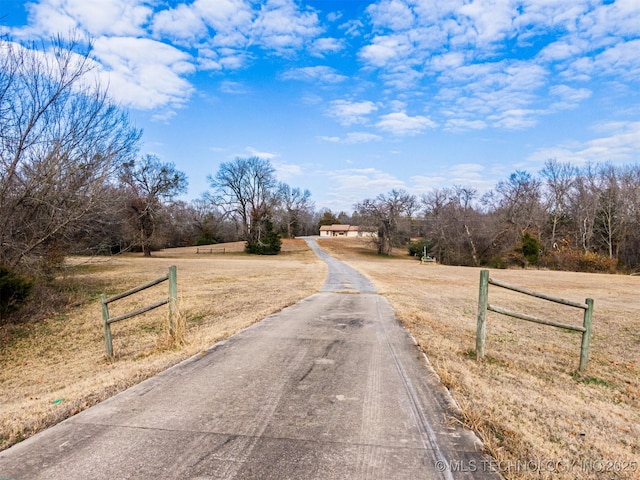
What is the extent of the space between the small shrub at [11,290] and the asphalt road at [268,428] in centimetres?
822

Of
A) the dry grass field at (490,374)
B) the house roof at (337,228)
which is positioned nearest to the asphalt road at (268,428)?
the dry grass field at (490,374)

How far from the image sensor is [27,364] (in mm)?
7465

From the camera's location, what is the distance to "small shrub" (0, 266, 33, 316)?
32.2ft

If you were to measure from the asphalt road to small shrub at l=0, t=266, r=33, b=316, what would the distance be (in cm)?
822

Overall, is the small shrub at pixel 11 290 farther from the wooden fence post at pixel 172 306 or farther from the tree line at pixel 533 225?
the tree line at pixel 533 225

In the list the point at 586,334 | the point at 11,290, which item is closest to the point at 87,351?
the point at 11,290

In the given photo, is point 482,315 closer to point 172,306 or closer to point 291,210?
point 172,306

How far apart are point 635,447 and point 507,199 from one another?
5878 cm

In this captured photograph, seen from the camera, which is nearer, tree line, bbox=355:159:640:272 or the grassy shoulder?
the grassy shoulder

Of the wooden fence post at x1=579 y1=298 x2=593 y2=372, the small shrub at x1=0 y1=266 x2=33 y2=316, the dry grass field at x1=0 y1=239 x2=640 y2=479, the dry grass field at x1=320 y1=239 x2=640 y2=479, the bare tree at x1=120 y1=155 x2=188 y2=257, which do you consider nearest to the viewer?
the dry grass field at x1=320 y1=239 x2=640 y2=479

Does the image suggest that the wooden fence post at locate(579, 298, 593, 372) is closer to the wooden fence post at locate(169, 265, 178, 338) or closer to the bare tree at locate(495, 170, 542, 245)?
the wooden fence post at locate(169, 265, 178, 338)

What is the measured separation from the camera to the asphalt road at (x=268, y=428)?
8.38ft

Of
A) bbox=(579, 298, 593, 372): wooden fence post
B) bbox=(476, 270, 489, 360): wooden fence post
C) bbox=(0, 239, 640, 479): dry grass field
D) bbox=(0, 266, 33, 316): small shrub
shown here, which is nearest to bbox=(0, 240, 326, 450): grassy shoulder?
bbox=(0, 239, 640, 479): dry grass field

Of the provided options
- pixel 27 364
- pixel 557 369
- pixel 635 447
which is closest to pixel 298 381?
pixel 635 447
